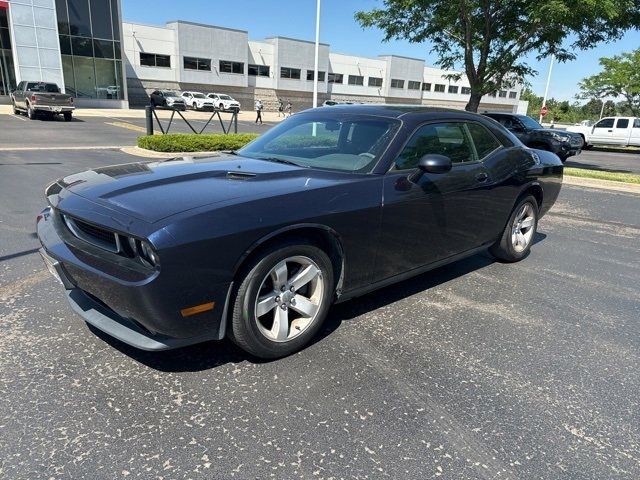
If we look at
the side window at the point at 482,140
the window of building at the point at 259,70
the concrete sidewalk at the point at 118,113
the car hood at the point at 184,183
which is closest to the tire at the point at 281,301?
the car hood at the point at 184,183

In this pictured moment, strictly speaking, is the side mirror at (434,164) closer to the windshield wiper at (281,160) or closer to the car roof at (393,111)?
the car roof at (393,111)

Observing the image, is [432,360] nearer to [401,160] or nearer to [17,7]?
[401,160]

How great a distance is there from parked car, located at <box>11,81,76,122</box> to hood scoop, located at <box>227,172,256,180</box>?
81.8 feet

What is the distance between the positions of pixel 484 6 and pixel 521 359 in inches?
475

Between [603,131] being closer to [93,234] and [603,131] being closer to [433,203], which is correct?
[433,203]

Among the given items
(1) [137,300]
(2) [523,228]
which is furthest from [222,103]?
(1) [137,300]

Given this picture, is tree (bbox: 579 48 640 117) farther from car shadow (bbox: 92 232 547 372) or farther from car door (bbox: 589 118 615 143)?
car shadow (bbox: 92 232 547 372)

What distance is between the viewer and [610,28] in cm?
1234

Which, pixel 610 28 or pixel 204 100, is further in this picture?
pixel 204 100

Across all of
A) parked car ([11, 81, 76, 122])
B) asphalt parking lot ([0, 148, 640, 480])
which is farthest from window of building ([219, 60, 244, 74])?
asphalt parking lot ([0, 148, 640, 480])

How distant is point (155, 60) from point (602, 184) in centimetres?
4414

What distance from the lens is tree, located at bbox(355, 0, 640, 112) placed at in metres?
11.4

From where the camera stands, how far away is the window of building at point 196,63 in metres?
46.8

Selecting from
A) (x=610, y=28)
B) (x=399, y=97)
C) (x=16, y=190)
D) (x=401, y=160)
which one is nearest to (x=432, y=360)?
(x=401, y=160)
